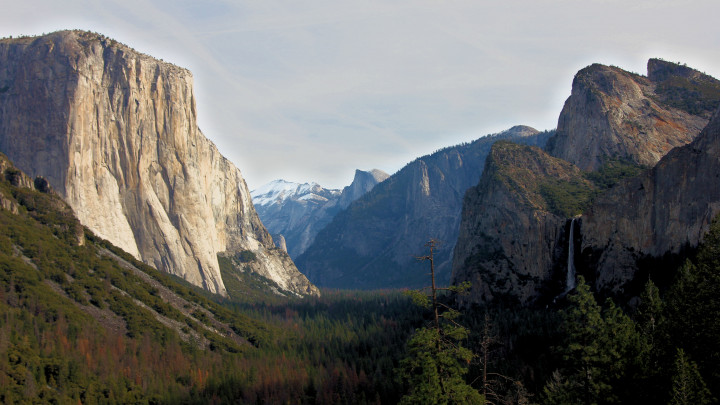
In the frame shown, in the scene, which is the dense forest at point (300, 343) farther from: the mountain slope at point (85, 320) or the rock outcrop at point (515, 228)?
the rock outcrop at point (515, 228)

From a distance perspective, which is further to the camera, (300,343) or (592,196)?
(592,196)

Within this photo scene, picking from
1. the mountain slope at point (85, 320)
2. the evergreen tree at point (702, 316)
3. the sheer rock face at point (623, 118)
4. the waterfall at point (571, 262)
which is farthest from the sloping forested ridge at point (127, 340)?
the sheer rock face at point (623, 118)

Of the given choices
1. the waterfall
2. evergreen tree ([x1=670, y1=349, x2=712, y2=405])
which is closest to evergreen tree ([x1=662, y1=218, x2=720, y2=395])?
evergreen tree ([x1=670, y1=349, x2=712, y2=405])

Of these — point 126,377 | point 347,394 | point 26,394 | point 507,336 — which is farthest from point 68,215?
point 507,336

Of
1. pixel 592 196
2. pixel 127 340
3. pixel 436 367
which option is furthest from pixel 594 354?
pixel 592 196

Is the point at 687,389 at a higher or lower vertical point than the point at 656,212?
lower

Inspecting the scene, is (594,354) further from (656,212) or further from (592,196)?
(592,196)

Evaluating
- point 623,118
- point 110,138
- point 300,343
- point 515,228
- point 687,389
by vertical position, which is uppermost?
point 110,138
